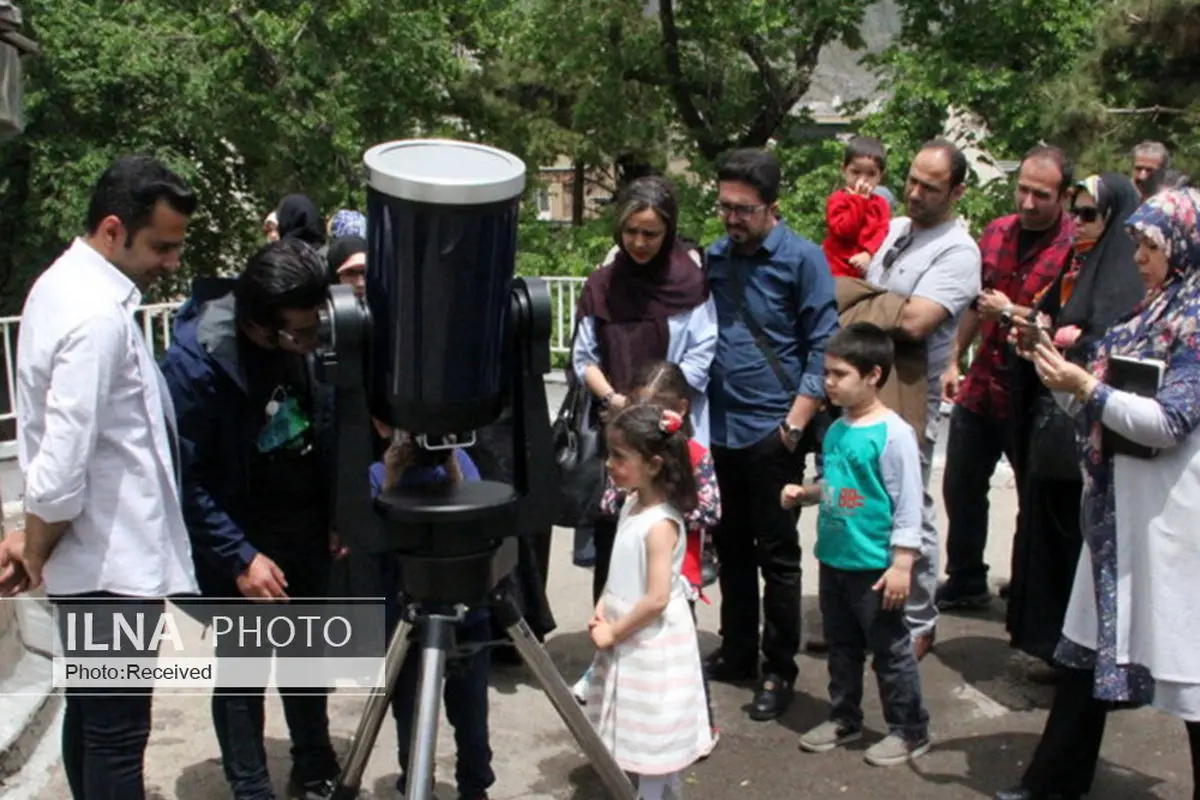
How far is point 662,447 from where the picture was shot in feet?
11.0

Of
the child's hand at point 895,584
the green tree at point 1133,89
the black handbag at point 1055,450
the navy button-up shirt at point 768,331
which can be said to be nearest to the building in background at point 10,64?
the navy button-up shirt at point 768,331

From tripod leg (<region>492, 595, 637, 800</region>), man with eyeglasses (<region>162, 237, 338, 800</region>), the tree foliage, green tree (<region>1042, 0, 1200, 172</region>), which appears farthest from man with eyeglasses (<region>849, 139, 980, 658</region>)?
the tree foliage

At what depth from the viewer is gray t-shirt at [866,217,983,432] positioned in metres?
4.38

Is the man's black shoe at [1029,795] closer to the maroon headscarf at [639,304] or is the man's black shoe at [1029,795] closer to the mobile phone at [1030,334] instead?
the mobile phone at [1030,334]

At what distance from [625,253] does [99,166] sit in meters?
8.84

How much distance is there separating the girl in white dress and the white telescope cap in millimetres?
1100

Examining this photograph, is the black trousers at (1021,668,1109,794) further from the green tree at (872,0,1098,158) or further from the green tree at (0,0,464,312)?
the green tree at (0,0,464,312)

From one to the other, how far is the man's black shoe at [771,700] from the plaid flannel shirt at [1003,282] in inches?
51.3

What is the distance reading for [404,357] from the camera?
238 centimetres

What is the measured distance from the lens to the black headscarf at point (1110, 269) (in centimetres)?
387

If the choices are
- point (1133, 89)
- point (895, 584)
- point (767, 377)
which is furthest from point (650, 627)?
point (1133, 89)

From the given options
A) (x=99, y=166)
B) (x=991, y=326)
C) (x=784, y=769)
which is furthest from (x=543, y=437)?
(x=99, y=166)

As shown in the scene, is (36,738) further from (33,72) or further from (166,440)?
(33,72)

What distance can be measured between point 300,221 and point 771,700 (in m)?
2.38
